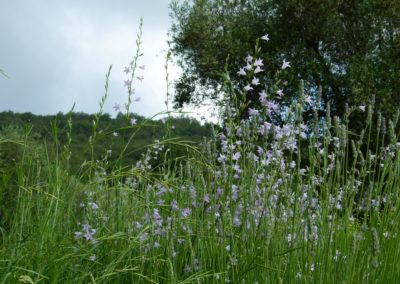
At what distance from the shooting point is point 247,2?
15500 millimetres

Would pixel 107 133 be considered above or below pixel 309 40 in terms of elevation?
below

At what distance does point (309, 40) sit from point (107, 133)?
12281mm

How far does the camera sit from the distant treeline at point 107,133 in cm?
329

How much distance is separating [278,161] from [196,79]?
41.0ft

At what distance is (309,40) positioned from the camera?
1476 centimetres

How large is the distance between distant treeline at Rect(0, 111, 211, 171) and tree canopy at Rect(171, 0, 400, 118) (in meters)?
1.95

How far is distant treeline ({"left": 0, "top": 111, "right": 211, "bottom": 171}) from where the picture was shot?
3287 mm

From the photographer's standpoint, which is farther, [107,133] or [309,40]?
[309,40]

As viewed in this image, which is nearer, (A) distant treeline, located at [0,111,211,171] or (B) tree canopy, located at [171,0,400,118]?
(A) distant treeline, located at [0,111,211,171]

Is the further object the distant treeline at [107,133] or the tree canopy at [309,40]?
the tree canopy at [309,40]

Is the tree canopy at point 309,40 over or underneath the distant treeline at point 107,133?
over

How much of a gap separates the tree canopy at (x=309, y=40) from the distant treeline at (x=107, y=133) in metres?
1.95

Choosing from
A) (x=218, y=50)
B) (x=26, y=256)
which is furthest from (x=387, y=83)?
(x=26, y=256)

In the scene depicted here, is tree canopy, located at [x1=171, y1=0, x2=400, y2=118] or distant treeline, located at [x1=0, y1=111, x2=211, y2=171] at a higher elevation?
tree canopy, located at [x1=171, y1=0, x2=400, y2=118]
